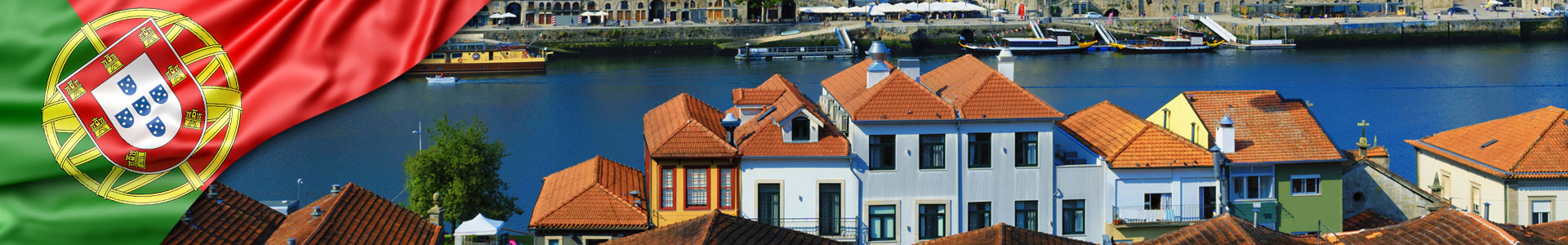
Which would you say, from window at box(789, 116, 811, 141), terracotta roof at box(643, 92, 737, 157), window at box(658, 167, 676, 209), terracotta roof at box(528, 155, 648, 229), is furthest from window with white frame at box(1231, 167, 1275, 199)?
terracotta roof at box(528, 155, 648, 229)

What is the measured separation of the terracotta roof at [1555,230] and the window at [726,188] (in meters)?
9.89

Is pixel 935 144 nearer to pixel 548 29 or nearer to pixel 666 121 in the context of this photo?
pixel 666 121

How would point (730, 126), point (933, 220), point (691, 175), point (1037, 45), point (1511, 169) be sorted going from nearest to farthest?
point (691, 175) → point (730, 126) → point (933, 220) → point (1511, 169) → point (1037, 45)

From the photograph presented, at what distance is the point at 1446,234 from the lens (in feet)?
52.8

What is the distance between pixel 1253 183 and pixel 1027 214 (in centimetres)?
340

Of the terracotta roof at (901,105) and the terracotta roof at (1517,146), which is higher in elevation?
the terracotta roof at (901,105)

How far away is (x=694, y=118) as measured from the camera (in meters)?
23.6

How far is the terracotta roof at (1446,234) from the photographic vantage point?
15688mm

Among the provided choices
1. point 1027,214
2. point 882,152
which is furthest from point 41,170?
point 1027,214

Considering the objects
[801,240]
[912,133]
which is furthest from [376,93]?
[912,133]

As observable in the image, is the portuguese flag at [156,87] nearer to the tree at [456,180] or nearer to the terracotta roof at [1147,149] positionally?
the terracotta roof at [1147,149]

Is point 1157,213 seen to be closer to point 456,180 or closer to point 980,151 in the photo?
point 980,151

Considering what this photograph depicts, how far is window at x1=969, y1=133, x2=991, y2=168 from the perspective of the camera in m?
23.0

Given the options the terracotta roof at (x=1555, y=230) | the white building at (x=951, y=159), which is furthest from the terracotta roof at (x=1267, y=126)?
the terracotta roof at (x=1555, y=230)
